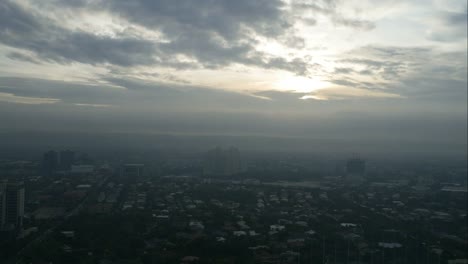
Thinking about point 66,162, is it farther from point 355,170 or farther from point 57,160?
point 355,170

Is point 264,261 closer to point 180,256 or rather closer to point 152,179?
point 180,256

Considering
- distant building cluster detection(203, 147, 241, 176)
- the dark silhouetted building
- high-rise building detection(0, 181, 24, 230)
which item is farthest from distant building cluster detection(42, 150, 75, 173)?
the dark silhouetted building

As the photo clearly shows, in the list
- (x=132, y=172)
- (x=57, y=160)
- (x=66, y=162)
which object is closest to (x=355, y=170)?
(x=132, y=172)

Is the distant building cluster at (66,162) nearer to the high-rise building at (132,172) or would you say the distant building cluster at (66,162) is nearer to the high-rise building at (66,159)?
the high-rise building at (66,159)

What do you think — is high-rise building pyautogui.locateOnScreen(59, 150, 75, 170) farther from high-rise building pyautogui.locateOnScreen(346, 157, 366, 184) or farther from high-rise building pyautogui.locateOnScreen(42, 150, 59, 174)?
high-rise building pyautogui.locateOnScreen(346, 157, 366, 184)

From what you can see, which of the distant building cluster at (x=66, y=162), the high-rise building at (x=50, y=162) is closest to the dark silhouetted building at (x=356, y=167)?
the distant building cluster at (x=66, y=162)

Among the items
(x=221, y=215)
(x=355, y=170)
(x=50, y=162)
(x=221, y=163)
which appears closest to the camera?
(x=221, y=215)
